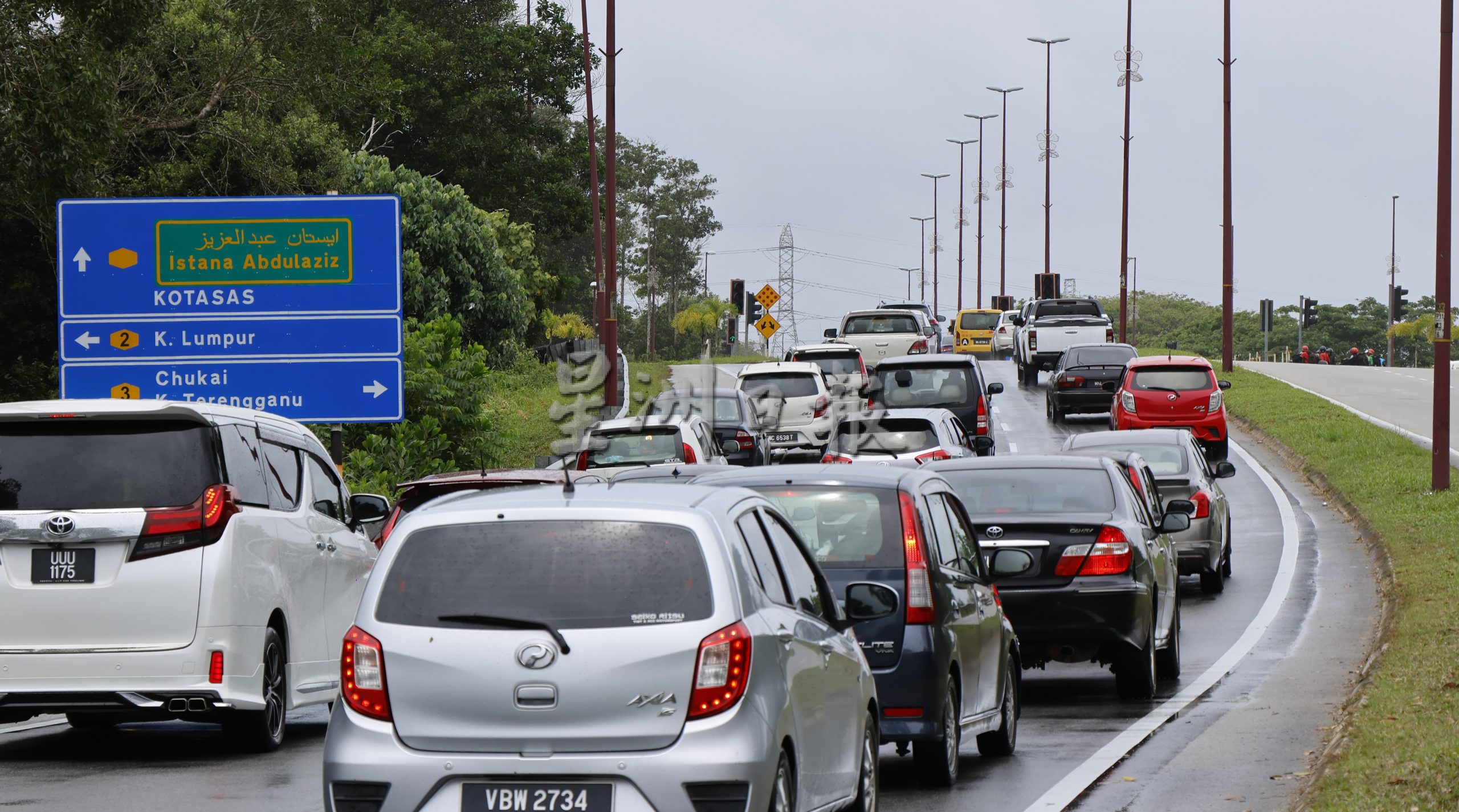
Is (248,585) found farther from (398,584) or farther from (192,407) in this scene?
(398,584)

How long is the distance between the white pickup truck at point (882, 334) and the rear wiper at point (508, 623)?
3901cm

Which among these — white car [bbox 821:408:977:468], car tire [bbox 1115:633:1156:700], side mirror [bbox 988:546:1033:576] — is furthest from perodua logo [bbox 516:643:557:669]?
white car [bbox 821:408:977:468]

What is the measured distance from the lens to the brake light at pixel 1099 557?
12266 mm

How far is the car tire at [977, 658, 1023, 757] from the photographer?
412 inches

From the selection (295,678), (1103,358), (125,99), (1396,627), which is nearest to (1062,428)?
(1103,358)

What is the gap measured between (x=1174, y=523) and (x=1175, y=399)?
17.3m

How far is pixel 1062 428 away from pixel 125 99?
1934cm

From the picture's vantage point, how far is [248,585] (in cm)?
1039

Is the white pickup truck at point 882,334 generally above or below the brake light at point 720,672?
above

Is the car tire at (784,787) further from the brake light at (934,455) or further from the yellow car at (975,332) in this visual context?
the yellow car at (975,332)

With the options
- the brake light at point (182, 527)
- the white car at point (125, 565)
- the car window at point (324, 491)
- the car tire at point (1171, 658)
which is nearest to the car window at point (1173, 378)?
the car tire at point (1171, 658)

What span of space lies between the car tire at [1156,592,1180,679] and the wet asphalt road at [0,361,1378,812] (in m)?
0.14

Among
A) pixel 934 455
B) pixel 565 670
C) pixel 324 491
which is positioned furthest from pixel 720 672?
pixel 934 455

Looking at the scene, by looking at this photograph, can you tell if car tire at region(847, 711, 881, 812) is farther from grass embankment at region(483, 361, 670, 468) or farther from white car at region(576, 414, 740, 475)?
grass embankment at region(483, 361, 670, 468)
